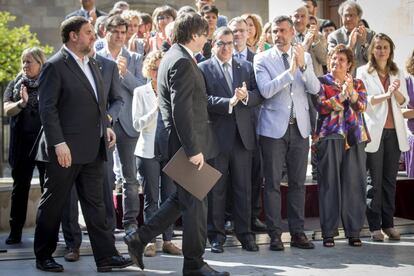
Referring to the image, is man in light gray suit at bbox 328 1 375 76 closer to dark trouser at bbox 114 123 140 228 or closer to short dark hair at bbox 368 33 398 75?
short dark hair at bbox 368 33 398 75

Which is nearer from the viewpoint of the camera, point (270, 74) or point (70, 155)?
point (70, 155)

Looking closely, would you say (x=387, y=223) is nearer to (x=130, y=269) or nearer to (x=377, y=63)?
(x=377, y=63)

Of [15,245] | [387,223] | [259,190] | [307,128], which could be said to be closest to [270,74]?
[307,128]

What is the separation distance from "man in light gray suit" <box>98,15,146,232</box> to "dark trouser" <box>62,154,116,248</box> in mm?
321

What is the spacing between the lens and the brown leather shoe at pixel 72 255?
764cm

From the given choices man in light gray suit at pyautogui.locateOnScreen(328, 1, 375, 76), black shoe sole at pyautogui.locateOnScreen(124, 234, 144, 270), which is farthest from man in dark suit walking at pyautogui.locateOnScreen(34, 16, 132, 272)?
man in light gray suit at pyautogui.locateOnScreen(328, 1, 375, 76)

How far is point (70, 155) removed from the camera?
22.8 ft

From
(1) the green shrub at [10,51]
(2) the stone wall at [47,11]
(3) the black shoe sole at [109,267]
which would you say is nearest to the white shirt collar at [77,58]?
(3) the black shoe sole at [109,267]

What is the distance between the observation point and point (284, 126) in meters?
8.12

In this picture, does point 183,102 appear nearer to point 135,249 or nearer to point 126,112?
point 135,249

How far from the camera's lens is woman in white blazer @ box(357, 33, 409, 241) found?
866 centimetres

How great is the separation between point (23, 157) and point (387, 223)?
354cm

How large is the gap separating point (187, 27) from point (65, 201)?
168cm

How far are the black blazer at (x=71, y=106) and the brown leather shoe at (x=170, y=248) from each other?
1.25m
